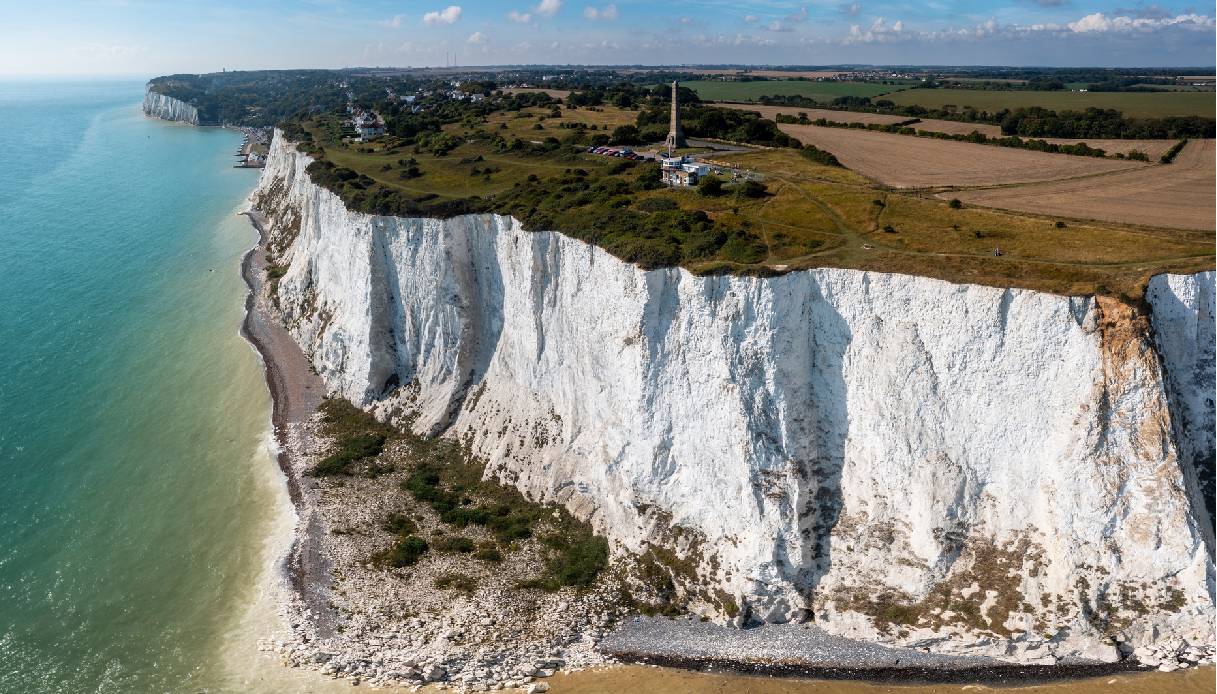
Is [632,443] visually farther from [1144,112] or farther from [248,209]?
Result: [248,209]

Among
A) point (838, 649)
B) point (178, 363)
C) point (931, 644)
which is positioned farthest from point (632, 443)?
point (178, 363)

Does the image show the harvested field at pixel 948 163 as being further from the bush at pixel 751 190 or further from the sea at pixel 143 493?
the sea at pixel 143 493

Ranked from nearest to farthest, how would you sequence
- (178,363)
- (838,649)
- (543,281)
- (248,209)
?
(838,649)
(543,281)
(178,363)
(248,209)

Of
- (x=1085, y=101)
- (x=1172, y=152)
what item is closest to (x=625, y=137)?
(x=1172, y=152)

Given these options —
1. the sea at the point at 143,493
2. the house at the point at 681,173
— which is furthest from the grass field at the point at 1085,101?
the sea at the point at 143,493

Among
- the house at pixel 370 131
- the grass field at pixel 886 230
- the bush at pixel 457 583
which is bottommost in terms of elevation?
the bush at pixel 457 583

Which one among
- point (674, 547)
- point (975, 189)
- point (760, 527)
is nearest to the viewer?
point (760, 527)

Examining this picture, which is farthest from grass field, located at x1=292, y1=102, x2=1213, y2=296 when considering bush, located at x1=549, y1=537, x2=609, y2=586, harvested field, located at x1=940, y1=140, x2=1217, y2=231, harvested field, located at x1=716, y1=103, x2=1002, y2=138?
bush, located at x1=549, y1=537, x2=609, y2=586

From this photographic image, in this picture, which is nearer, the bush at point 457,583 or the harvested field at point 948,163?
the bush at point 457,583
